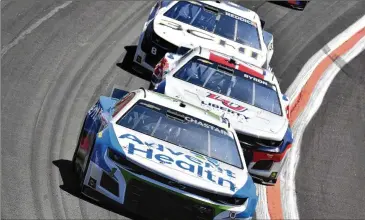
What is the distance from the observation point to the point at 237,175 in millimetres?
10383

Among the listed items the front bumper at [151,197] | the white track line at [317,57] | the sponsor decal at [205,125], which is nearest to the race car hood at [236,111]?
the sponsor decal at [205,125]

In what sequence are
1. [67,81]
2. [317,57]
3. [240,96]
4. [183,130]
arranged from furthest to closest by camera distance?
[317,57] → [67,81] → [240,96] → [183,130]

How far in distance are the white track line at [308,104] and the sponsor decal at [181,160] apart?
7.89ft

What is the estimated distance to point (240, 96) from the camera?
A: 1294cm

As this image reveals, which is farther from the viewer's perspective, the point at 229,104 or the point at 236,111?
the point at 229,104

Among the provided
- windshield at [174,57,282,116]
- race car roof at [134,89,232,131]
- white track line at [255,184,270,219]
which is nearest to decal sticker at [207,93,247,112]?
windshield at [174,57,282,116]

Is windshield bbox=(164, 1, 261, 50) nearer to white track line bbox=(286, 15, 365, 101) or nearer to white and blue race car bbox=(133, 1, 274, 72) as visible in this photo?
white and blue race car bbox=(133, 1, 274, 72)

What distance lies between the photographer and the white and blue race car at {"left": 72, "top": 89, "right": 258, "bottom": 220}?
9875mm

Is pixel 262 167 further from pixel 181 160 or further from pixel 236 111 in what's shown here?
pixel 181 160

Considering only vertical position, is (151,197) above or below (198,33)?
above

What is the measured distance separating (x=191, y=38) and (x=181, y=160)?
4906 millimetres

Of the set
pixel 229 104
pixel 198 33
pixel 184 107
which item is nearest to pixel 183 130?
pixel 184 107

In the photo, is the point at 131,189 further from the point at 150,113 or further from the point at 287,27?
the point at 287,27

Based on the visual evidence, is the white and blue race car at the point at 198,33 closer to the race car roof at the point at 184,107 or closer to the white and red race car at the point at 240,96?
the white and red race car at the point at 240,96
